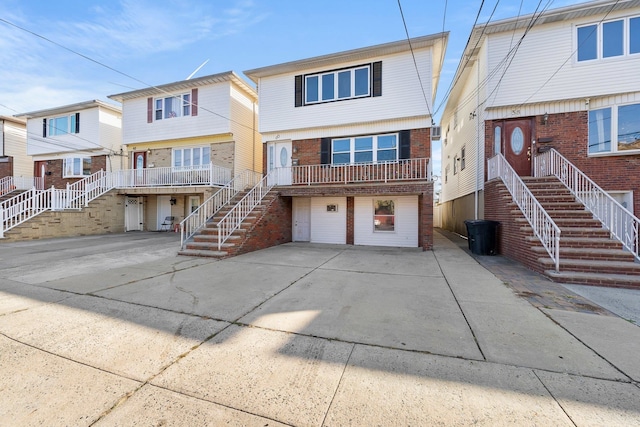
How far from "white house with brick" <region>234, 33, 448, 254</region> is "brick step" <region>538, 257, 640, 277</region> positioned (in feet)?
13.3

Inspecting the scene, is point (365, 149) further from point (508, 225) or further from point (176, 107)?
point (176, 107)

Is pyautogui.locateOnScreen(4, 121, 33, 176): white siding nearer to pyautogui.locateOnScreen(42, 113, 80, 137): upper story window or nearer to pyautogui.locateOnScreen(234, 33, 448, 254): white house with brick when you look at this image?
pyautogui.locateOnScreen(42, 113, 80, 137): upper story window

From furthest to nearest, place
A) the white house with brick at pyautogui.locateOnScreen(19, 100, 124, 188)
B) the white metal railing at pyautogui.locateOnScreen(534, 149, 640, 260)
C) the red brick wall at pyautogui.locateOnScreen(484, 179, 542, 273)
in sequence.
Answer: the white house with brick at pyautogui.locateOnScreen(19, 100, 124, 188) < the white metal railing at pyautogui.locateOnScreen(534, 149, 640, 260) < the red brick wall at pyautogui.locateOnScreen(484, 179, 542, 273)

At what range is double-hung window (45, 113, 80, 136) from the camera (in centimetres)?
1711

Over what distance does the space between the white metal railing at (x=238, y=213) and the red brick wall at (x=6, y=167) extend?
2078cm

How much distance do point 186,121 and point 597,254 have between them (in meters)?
16.5

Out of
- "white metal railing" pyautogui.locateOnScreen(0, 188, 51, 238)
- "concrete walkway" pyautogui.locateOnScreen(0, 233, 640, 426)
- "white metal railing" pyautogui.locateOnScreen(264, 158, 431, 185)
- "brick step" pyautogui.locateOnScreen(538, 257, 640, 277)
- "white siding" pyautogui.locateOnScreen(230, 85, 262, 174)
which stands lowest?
"concrete walkway" pyautogui.locateOnScreen(0, 233, 640, 426)

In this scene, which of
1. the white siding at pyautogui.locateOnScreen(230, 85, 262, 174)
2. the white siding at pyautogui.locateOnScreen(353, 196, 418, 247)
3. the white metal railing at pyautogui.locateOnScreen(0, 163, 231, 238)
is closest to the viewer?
the white siding at pyautogui.locateOnScreen(353, 196, 418, 247)

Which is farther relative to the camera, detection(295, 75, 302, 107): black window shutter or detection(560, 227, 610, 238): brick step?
detection(295, 75, 302, 107): black window shutter

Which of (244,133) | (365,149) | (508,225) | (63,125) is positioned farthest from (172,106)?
(508,225)

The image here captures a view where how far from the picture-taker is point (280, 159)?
1266 centimetres

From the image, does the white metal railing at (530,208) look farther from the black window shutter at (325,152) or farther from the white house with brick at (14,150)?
the white house with brick at (14,150)

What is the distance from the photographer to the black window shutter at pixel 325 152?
38.3 feet

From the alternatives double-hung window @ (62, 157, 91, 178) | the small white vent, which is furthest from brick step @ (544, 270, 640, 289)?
double-hung window @ (62, 157, 91, 178)
